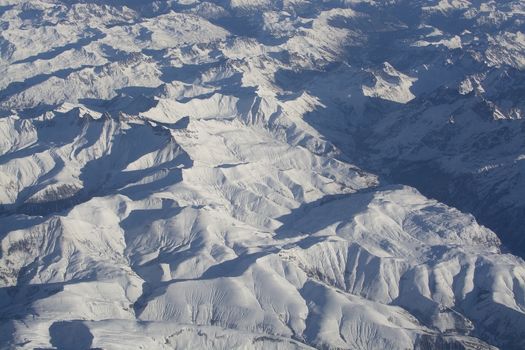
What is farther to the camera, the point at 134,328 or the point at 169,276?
the point at 169,276

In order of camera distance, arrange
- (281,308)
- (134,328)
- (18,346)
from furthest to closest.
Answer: (281,308) → (134,328) → (18,346)

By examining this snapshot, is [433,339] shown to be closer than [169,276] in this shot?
Yes

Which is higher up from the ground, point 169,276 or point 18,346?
point 18,346

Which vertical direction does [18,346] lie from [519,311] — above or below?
above

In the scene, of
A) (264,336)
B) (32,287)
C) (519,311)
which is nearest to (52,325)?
(32,287)

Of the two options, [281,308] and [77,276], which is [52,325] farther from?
[281,308]

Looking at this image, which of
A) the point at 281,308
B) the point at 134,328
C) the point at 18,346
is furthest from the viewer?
the point at 281,308

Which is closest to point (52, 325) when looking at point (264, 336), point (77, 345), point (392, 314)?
point (77, 345)

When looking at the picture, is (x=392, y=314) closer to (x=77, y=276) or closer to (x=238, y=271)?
(x=238, y=271)
